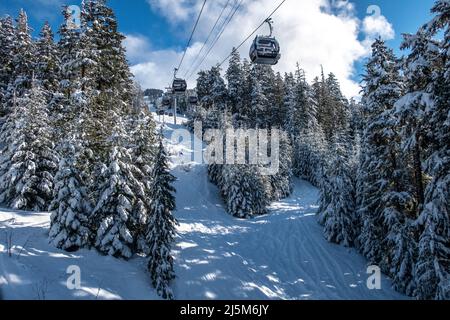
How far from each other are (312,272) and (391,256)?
626 cm

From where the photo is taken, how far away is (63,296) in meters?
13.5

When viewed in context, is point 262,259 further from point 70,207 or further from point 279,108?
point 279,108

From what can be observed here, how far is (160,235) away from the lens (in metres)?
20.4

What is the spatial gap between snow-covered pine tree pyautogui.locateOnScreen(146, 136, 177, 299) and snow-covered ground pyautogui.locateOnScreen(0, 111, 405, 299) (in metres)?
0.75

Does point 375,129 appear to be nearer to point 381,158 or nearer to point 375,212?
point 381,158

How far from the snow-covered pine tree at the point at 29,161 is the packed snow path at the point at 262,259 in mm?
12181

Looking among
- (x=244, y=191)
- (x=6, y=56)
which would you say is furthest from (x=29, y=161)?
(x=6, y=56)

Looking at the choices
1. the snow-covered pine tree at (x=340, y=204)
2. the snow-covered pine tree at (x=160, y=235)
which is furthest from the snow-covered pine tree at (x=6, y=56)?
the snow-covered pine tree at (x=340, y=204)

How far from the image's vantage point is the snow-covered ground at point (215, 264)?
15180 mm

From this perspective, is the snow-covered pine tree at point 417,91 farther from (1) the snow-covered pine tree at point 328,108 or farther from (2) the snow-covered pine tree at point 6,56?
(1) the snow-covered pine tree at point 328,108

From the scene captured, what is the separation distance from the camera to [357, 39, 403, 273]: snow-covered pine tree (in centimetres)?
2133

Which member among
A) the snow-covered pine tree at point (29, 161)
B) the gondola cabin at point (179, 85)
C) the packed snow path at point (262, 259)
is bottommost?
the packed snow path at point (262, 259)

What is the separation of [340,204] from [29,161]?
87.6ft
